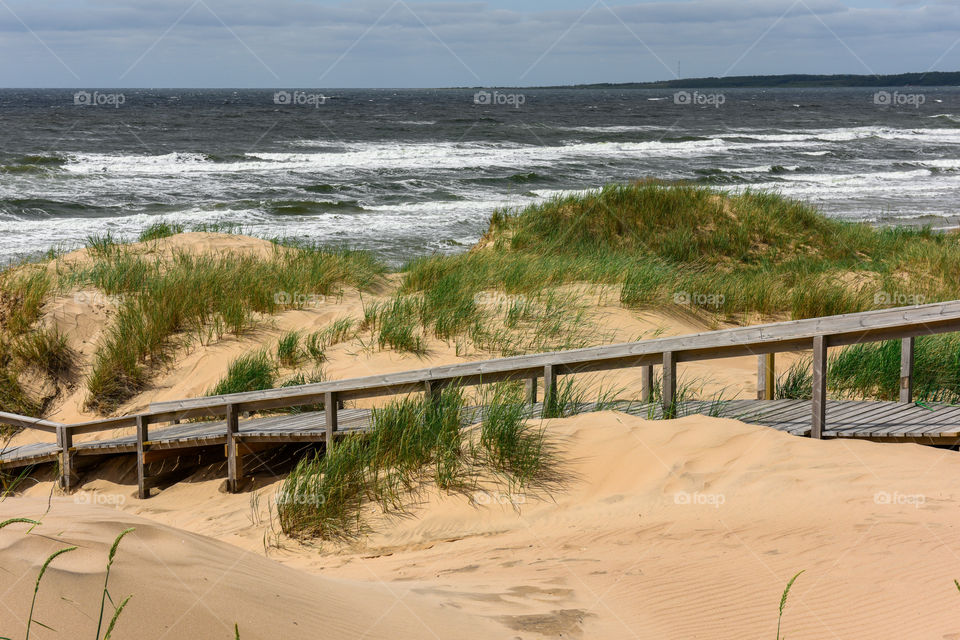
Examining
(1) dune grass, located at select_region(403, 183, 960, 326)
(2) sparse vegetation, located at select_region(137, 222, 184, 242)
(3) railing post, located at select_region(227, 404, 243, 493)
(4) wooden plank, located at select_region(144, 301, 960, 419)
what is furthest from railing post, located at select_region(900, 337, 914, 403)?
(2) sparse vegetation, located at select_region(137, 222, 184, 242)

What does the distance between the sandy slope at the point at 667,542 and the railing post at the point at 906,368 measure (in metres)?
0.99

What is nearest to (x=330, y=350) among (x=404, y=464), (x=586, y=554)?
(x=404, y=464)

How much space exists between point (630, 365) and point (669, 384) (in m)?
0.32

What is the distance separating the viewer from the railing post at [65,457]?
808cm

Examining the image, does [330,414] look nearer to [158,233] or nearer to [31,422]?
[31,422]

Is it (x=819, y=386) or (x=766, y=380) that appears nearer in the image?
(x=819, y=386)

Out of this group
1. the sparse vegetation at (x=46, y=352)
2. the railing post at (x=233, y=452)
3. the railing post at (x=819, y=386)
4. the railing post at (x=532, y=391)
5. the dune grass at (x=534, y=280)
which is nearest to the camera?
the railing post at (x=819, y=386)

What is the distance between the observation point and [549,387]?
267 inches

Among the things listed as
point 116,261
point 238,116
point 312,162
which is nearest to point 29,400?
point 116,261

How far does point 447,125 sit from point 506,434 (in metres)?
56.1

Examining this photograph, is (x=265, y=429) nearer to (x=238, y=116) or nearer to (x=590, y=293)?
(x=590, y=293)

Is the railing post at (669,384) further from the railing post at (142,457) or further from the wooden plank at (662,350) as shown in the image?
the railing post at (142,457)

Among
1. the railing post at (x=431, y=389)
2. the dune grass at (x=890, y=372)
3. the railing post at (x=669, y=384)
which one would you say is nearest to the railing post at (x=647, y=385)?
the railing post at (x=669, y=384)

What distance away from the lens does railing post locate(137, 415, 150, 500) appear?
7.74 meters
